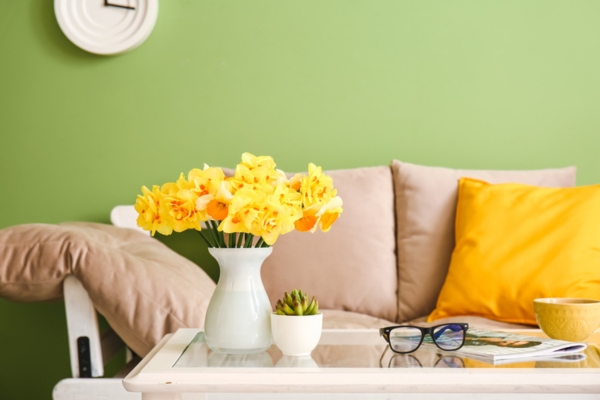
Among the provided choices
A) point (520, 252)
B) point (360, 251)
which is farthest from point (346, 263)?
point (520, 252)

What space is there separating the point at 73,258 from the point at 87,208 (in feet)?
3.01

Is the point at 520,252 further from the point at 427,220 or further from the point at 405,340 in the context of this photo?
the point at 405,340

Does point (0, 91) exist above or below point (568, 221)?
above

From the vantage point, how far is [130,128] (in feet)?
7.75

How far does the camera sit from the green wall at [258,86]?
2355 millimetres

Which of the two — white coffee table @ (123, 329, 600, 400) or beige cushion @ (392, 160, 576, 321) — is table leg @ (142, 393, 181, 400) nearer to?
white coffee table @ (123, 329, 600, 400)

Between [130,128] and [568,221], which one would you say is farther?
[130,128]

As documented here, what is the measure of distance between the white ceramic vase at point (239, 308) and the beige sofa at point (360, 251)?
0.46 meters

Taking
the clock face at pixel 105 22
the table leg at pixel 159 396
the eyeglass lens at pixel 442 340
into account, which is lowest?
the table leg at pixel 159 396

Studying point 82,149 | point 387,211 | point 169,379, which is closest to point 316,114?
point 387,211

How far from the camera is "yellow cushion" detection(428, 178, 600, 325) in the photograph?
1.76 metres

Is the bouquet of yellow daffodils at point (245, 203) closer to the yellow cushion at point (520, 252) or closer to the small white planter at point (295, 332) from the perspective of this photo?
the small white planter at point (295, 332)

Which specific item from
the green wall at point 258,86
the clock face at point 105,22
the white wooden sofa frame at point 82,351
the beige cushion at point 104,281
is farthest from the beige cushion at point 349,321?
the clock face at point 105,22

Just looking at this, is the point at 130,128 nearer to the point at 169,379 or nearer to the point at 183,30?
the point at 183,30
